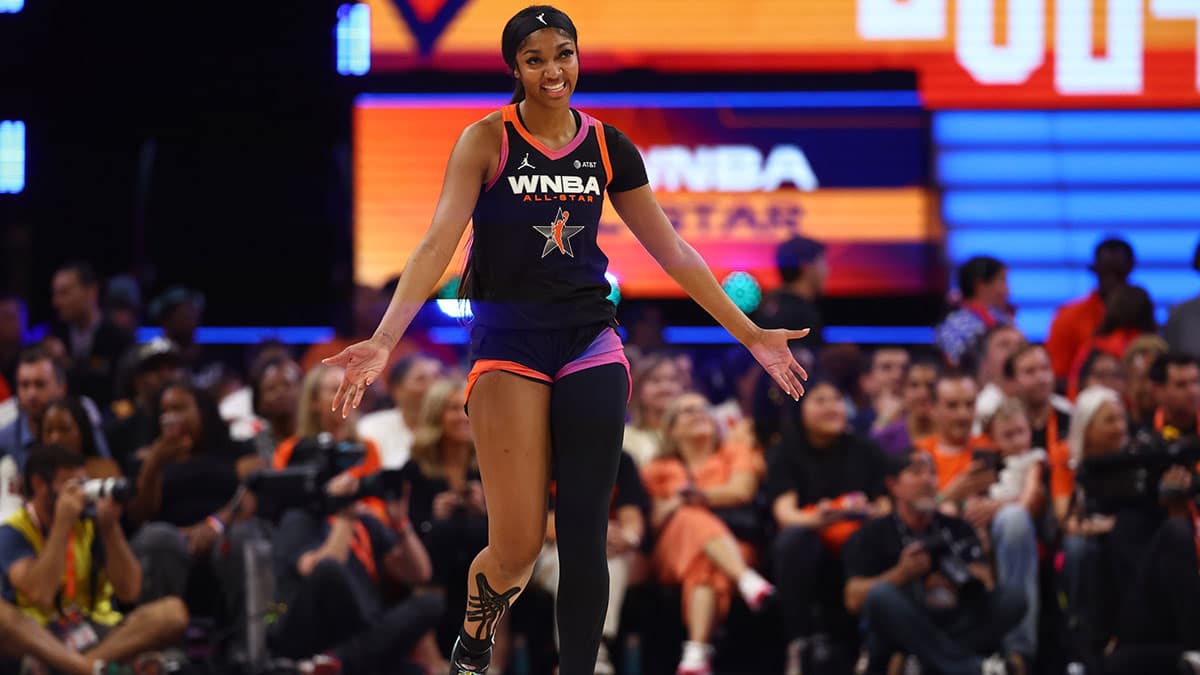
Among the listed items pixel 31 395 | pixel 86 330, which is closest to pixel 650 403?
pixel 31 395

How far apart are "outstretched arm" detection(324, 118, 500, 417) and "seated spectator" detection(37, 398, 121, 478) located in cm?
338

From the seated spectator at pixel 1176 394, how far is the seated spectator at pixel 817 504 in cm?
124

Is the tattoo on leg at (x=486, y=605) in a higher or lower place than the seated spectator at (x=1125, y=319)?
lower

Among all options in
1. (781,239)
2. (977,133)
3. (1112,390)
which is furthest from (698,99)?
(1112,390)

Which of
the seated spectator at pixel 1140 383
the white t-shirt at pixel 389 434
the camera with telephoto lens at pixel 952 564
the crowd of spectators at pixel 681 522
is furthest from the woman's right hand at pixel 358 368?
the seated spectator at pixel 1140 383

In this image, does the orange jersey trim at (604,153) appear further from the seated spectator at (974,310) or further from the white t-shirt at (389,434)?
the seated spectator at (974,310)

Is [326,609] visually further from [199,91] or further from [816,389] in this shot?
[199,91]

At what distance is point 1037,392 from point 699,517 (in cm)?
162

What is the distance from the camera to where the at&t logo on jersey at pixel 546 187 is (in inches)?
168

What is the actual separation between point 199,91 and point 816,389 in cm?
430

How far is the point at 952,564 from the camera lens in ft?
23.2

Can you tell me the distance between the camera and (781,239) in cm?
1005

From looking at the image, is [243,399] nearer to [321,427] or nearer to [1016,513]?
[321,427]

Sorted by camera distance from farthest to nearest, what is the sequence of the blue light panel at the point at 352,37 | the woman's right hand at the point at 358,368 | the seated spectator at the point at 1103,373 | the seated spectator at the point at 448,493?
1. the blue light panel at the point at 352,37
2. the seated spectator at the point at 1103,373
3. the seated spectator at the point at 448,493
4. the woman's right hand at the point at 358,368
